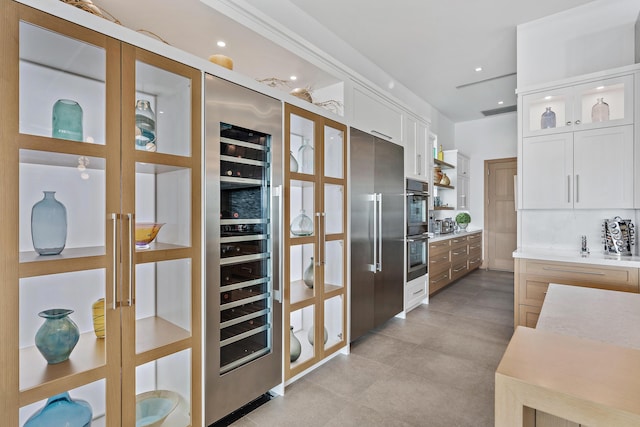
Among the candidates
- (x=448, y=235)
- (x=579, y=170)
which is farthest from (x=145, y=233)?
(x=448, y=235)

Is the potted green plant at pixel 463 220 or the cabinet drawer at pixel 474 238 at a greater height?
the potted green plant at pixel 463 220

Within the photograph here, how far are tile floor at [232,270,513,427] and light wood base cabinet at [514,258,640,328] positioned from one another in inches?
16.0

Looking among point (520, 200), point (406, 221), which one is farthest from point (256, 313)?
point (520, 200)

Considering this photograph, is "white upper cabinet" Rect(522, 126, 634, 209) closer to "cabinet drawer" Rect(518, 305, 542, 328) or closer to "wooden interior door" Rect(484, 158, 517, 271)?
"cabinet drawer" Rect(518, 305, 542, 328)

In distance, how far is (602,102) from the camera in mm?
2975

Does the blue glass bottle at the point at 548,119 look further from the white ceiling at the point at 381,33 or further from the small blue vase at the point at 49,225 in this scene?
the small blue vase at the point at 49,225

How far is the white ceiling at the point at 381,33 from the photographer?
212 centimetres

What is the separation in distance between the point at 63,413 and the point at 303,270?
1.68m

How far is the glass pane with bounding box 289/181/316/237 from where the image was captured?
8.07 ft

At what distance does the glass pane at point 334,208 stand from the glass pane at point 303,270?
0.27 meters

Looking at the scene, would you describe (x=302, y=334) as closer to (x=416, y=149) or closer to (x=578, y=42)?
(x=416, y=149)

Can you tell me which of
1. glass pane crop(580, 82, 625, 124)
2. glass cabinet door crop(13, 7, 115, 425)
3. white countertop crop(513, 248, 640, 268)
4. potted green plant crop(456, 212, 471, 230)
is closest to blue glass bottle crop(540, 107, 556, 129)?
glass pane crop(580, 82, 625, 124)

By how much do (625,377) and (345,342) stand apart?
7.40 feet

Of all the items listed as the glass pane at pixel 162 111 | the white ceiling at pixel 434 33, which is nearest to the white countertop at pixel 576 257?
the white ceiling at pixel 434 33
